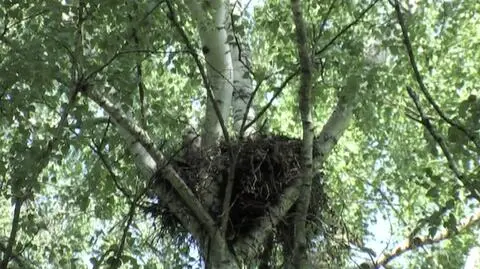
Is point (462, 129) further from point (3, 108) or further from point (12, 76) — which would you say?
point (3, 108)

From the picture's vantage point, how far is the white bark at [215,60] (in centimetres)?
431

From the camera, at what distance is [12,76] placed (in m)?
3.99

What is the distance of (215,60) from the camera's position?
4.44 metres

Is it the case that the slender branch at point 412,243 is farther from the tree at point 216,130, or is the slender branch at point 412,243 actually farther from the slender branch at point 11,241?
the slender branch at point 11,241

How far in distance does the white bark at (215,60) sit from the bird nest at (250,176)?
21 cm

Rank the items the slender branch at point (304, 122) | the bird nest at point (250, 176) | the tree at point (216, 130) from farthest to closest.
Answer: the bird nest at point (250, 176)
the tree at point (216, 130)
the slender branch at point (304, 122)

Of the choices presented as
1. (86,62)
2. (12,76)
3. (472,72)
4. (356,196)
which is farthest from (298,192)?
(472,72)

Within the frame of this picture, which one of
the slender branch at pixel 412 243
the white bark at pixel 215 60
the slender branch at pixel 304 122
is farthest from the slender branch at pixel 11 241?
the slender branch at pixel 412 243

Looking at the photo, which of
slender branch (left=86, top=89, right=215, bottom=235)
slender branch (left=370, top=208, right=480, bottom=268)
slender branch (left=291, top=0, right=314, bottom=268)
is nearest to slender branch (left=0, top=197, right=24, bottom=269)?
slender branch (left=86, top=89, right=215, bottom=235)

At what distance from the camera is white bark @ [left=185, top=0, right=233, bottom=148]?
4312 mm

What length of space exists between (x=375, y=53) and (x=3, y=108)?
2.40 m

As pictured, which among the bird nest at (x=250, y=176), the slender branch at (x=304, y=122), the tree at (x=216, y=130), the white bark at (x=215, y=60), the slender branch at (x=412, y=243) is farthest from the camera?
the slender branch at (x=412, y=243)

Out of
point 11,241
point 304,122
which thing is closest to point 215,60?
point 304,122

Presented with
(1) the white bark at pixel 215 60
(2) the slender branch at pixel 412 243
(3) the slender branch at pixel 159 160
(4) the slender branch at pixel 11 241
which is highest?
(1) the white bark at pixel 215 60
